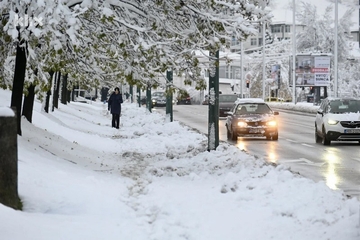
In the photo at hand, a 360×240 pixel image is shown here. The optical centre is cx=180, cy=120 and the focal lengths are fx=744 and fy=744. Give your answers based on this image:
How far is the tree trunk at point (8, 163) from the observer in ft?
27.5

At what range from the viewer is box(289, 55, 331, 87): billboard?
78.8 m

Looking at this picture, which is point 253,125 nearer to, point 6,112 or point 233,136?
point 233,136

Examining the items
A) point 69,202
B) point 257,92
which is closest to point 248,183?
point 69,202

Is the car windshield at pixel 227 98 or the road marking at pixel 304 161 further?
the car windshield at pixel 227 98

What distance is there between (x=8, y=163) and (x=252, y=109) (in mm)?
19316

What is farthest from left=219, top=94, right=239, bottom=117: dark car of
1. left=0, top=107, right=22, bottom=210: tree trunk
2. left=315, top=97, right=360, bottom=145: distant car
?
left=0, top=107, right=22, bottom=210: tree trunk

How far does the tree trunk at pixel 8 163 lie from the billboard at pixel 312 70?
71.7m

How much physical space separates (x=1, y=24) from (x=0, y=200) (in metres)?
5.96

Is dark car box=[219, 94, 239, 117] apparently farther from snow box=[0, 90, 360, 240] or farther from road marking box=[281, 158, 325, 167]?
snow box=[0, 90, 360, 240]

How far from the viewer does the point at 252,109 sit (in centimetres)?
2725

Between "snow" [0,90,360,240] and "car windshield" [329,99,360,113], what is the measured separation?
9.43 m

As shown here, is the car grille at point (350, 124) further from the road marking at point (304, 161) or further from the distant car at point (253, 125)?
the road marking at point (304, 161)

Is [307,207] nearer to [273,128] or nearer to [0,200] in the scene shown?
[0,200]

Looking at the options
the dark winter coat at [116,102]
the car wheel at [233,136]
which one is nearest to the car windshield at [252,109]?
the car wheel at [233,136]
